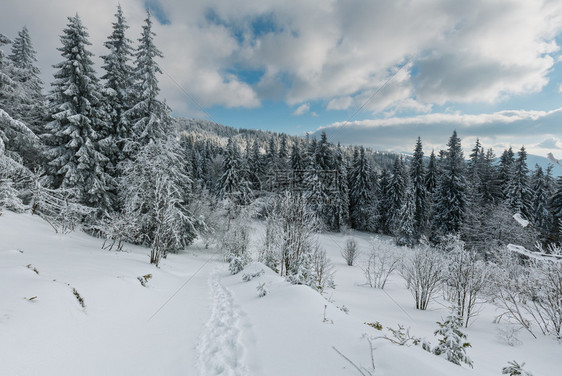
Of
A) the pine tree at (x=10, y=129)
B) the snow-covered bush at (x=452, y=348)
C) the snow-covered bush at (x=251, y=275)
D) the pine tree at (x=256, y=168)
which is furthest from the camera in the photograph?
the pine tree at (x=256, y=168)

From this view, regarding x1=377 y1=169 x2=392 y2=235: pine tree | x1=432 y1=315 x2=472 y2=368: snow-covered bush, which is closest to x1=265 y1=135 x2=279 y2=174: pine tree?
x1=377 y1=169 x2=392 y2=235: pine tree

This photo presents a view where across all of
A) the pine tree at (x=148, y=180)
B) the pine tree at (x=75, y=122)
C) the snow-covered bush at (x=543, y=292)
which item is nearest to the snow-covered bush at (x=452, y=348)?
the snow-covered bush at (x=543, y=292)

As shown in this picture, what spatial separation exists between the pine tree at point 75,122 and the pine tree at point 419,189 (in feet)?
132

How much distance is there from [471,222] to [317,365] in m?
38.1

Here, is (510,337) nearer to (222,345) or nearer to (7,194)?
(222,345)

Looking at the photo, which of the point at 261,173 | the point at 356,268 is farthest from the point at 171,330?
→ the point at 261,173

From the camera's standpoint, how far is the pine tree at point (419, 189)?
→ 1534 inches

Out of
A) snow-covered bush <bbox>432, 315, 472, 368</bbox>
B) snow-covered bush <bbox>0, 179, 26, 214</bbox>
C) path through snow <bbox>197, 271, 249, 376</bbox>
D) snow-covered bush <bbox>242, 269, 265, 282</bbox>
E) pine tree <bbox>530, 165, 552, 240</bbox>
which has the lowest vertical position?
snow-covered bush <bbox>242, 269, 265, 282</bbox>

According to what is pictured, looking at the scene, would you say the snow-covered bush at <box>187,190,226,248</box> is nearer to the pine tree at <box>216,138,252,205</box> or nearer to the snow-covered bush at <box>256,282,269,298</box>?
the pine tree at <box>216,138,252,205</box>

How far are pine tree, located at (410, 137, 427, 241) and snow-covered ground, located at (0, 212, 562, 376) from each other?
30846 millimetres

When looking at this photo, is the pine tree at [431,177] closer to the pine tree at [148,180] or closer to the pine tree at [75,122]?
the pine tree at [148,180]

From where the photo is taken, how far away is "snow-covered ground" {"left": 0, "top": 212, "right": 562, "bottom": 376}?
399 cm

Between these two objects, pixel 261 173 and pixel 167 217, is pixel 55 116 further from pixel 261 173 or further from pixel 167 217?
pixel 261 173

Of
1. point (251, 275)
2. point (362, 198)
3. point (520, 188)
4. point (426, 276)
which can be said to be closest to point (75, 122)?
point (251, 275)
